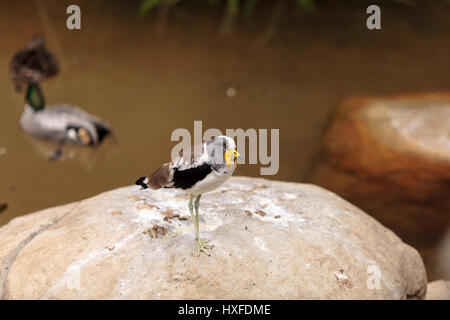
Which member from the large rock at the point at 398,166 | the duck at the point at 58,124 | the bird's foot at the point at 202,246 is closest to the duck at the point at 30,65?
the duck at the point at 58,124

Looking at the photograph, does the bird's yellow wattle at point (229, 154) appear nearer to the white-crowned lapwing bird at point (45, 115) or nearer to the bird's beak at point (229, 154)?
the bird's beak at point (229, 154)

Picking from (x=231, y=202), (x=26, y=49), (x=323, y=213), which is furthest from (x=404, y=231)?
(x=26, y=49)

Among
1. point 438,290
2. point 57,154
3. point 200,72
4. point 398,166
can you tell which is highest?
point 200,72

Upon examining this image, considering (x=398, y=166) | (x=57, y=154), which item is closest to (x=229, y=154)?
(x=398, y=166)

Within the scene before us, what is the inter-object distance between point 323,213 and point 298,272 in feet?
1.82

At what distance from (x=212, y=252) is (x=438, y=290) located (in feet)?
6.15

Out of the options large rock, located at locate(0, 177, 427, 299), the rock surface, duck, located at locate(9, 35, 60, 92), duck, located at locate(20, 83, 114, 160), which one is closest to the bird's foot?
large rock, located at locate(0, 177, 427, 299)

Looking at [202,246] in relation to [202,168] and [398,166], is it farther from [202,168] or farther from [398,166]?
[398,166]

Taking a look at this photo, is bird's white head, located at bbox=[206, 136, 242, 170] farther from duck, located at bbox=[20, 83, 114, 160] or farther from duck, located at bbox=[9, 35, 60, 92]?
duck, located at bbox=[9, 35, 60, 92]

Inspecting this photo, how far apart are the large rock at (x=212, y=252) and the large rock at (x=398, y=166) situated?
129 centimetres

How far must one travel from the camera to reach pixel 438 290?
328 cm

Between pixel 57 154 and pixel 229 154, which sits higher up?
pixel 229 154

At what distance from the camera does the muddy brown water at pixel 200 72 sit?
13.8 ft

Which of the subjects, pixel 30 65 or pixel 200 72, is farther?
pixel 200 72
